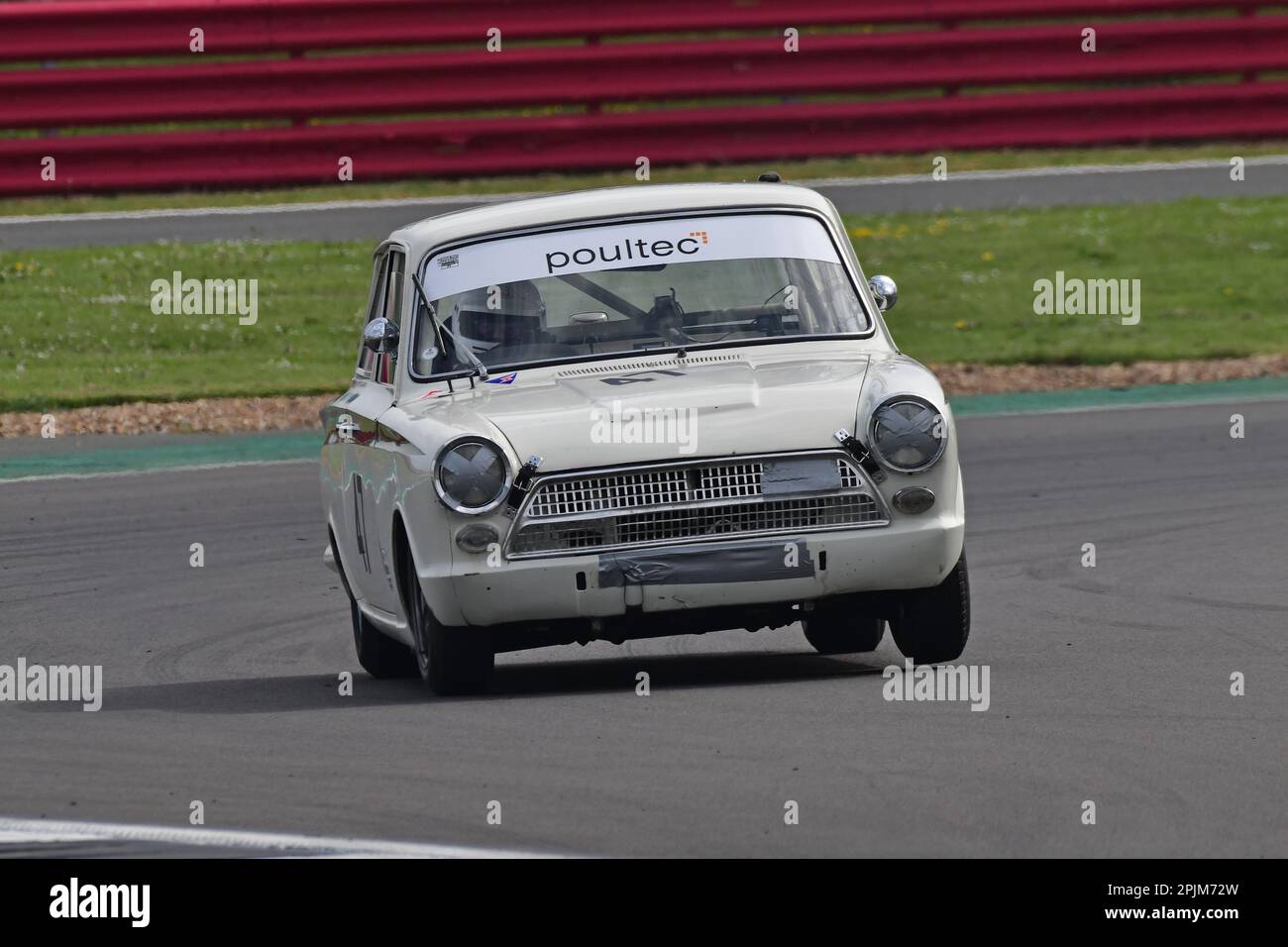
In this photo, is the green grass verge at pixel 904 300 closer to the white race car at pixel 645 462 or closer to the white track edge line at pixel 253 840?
the white race car at pixel 645 462

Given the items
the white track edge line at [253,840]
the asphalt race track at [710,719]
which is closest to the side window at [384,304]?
the asphalt race track at [710,719]

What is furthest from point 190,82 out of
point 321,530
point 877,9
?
point 321,530

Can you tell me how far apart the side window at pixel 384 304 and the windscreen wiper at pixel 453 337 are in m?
0.19

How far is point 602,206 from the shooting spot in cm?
859

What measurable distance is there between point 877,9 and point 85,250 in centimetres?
686

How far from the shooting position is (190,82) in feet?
69.2

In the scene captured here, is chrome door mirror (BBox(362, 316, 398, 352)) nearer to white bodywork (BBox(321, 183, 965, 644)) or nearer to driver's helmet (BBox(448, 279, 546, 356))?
driver's helmet (BBox(448, 279, 546, 356))

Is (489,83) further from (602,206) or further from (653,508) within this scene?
(653,508)

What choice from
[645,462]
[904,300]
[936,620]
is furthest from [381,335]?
[904,300]

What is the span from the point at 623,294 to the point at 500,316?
0.41 meters

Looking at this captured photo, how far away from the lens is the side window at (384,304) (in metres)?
8.72

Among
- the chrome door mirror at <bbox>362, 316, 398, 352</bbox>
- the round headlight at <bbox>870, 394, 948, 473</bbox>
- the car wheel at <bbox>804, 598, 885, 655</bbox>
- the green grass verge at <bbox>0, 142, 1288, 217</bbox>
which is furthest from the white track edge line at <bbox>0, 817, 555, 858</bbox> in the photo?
the green grass verge at <bbox>0, 142, 1288, 217</bbox>

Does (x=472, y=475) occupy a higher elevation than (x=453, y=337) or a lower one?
lower
